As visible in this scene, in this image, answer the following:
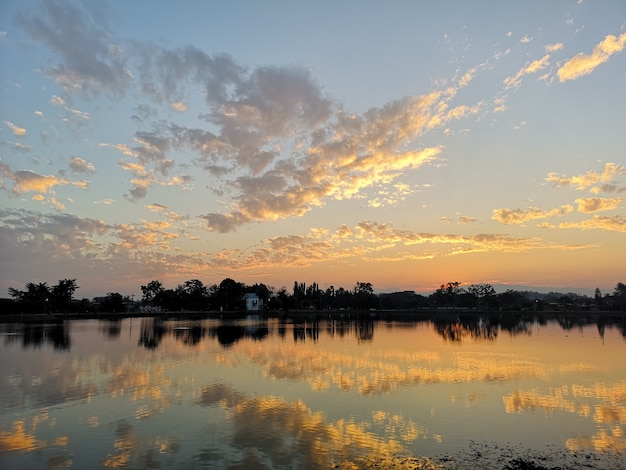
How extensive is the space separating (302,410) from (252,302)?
154 m

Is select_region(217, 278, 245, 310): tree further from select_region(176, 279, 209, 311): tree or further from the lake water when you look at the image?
the lake water

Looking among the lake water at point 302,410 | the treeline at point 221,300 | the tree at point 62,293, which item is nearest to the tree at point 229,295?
the treeline at point 221,300

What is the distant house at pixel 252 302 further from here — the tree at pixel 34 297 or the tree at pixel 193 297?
the tree at pixel 34 297

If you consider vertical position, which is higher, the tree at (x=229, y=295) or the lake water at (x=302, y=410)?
the tree at (x=229, y=295)

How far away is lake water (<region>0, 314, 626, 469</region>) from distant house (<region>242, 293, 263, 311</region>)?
438 ft

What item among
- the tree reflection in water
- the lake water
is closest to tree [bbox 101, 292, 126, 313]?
the tree reflection in water

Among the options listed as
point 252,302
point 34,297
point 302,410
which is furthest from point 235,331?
point 252,302

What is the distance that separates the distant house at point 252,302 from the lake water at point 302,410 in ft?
438

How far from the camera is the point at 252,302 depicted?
170000 mm

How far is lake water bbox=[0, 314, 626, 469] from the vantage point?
13430 millimetres

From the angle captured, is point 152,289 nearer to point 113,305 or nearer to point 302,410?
point 113,305

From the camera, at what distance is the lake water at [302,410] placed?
1343cm

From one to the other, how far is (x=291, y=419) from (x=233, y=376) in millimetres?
10477

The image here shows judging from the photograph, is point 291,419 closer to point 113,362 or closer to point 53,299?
point 113,362
